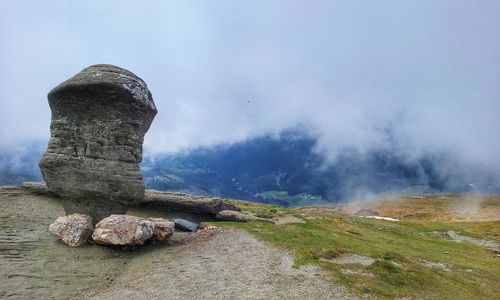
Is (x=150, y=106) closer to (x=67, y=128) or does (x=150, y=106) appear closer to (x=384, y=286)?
(x=67, y=128)

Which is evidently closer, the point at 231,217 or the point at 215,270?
the point at 215,270

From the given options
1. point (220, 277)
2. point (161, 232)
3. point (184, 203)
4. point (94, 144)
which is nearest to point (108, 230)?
point (161, 232)

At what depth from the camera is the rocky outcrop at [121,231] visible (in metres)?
35.4

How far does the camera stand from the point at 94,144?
38.9m

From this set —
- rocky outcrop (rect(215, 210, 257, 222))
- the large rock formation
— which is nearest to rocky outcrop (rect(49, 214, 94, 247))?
the large rock formation

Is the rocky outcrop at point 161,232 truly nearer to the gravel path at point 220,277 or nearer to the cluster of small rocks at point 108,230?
the cluster of small rocks at point 108,230

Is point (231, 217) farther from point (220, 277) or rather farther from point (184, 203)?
point (220, 277)

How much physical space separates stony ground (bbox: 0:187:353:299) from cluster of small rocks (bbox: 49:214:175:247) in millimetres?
795

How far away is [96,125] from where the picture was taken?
3912 cm

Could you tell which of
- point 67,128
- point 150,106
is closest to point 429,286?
point 150,106

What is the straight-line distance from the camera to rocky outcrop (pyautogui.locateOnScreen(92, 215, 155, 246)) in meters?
35.4

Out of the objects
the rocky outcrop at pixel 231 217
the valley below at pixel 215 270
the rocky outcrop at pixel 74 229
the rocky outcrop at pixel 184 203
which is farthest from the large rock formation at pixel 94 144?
the rocky outcrop at pixel 231 217

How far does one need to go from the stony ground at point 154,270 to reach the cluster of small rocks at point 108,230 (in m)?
0.80

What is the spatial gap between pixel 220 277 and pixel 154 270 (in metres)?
5.15
